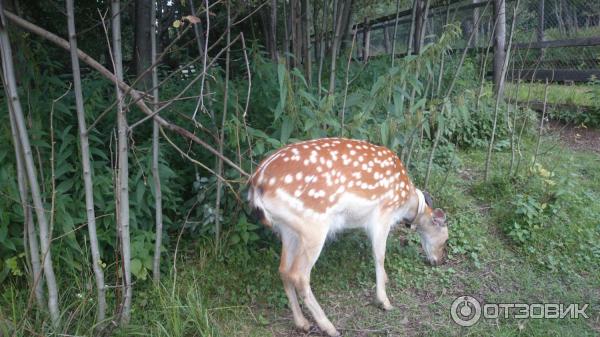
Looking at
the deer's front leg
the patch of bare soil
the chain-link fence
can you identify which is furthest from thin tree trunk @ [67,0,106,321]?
the patch of bare soil

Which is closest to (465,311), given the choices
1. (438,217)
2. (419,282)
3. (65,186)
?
(419,282)

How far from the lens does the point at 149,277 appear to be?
134 inches

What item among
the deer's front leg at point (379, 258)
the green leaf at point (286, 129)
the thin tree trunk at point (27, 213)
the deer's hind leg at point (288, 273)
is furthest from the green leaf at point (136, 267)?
the deer's front leg at point (379, 258)

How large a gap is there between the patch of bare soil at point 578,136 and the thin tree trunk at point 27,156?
19.5ft

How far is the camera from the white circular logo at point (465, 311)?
3398 mm

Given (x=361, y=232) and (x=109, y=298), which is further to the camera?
(x=361, y=232)

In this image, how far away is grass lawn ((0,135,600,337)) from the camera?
3195 mm

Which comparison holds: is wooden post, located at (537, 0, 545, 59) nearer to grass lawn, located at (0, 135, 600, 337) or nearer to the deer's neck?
grass lawn, located at (0, 135, 600, 337)

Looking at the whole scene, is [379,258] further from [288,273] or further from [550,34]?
[550,34]

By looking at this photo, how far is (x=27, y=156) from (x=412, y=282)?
9.25ft

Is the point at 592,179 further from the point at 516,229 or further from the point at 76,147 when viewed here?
the point at 76,147

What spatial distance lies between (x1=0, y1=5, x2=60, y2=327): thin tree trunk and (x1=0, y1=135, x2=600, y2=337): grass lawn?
172 mm

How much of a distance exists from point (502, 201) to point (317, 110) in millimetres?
2141

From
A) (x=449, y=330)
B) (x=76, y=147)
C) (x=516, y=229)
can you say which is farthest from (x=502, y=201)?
(x=76, y=147)
